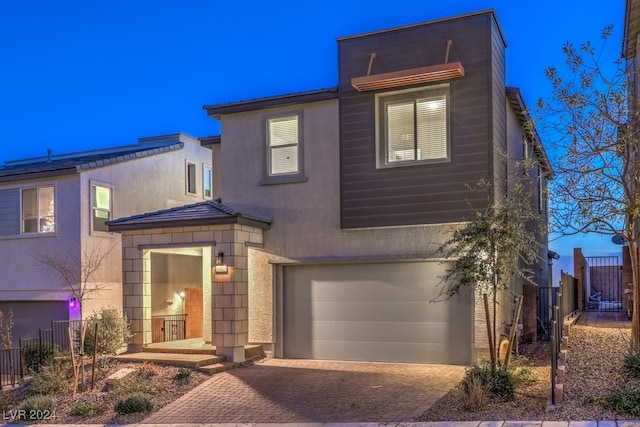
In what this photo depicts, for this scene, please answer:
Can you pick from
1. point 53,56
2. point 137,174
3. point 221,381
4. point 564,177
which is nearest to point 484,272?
point 564,177

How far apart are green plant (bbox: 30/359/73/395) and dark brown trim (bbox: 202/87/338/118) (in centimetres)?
669

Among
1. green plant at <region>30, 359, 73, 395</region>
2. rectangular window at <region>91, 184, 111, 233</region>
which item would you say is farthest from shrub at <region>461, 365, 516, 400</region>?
rectangular window at <region>91, 184, 111, 233</region>

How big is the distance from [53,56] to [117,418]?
91021 mm

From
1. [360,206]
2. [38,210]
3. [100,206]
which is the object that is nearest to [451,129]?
[360,206]

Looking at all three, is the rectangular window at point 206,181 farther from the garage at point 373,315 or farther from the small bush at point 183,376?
the small bush at point 183,376

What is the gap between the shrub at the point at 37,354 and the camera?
12.8 meters

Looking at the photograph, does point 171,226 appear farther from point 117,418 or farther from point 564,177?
point 564,177

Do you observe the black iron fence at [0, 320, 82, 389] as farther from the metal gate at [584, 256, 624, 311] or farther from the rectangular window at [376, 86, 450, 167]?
the metal gate at [584, 256, 624, 311]

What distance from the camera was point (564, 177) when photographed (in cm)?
909

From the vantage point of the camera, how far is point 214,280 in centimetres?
1275

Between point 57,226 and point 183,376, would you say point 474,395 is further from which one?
point 57,226

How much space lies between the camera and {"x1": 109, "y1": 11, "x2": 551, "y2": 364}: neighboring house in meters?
12.0

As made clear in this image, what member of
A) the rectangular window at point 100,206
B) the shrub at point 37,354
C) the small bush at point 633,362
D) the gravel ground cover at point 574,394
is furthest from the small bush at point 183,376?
the rectangular window at point 100,206

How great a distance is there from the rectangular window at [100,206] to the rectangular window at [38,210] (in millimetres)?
1258
